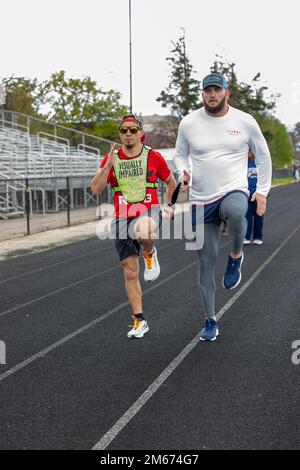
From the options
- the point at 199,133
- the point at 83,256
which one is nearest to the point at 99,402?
the point at 199,133

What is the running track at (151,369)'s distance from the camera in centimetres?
395

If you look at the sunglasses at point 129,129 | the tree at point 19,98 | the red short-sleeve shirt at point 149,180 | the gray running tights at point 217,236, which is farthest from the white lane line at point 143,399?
the tree at point 19,98

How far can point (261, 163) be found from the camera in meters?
5.84

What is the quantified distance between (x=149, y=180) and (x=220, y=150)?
0.71m

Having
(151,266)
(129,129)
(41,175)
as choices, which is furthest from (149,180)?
(41,175)

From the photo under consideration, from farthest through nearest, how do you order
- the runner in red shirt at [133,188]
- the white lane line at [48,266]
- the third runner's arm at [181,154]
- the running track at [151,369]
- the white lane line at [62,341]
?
the white lane line at [48,266] → the runner in red shirt at [133,188] → the third runner's arm at [181,154] → the white lane line at [62,341] → the running track at [151,369]

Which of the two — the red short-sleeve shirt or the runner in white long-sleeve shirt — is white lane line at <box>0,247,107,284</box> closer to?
the red short-sleeve shirt

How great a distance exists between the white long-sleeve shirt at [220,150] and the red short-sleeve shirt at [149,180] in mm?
239

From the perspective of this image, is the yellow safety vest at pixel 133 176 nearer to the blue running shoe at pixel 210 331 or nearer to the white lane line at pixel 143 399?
the blue running shoe at pixel 210 331

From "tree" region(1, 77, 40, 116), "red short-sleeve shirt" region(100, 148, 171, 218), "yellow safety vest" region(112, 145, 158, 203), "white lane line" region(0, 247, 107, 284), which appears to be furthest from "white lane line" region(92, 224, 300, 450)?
"tree" region(1, 77, 40, 116)

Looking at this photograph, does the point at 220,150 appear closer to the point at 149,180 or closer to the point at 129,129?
the point at 149,180

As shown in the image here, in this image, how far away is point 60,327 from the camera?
6.82 metres
